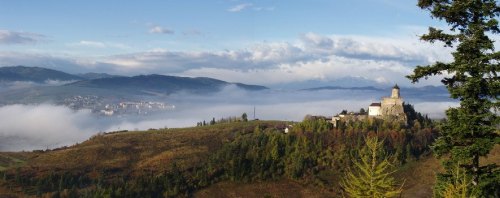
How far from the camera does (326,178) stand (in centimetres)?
18400

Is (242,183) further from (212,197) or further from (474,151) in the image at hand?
(474,151)

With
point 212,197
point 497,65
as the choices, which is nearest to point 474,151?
point 497,65

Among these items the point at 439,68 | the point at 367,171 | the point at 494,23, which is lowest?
the point at 367,171

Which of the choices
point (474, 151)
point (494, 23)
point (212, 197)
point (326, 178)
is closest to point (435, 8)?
point (494, 23)

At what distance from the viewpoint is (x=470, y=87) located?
29484 mm

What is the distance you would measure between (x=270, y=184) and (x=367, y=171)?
155 meters

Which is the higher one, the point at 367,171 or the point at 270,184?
the point at 367,171

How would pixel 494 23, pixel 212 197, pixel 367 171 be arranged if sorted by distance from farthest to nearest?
pixel 212 197, pixel 494 23, pixel 367 171

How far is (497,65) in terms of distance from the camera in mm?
29547

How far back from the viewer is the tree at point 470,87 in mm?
29516

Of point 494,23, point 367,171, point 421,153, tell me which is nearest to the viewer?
point 367,171

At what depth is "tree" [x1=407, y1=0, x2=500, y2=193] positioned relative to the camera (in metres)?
29.5

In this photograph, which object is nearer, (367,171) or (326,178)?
(367,171)

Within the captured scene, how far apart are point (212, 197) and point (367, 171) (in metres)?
147
